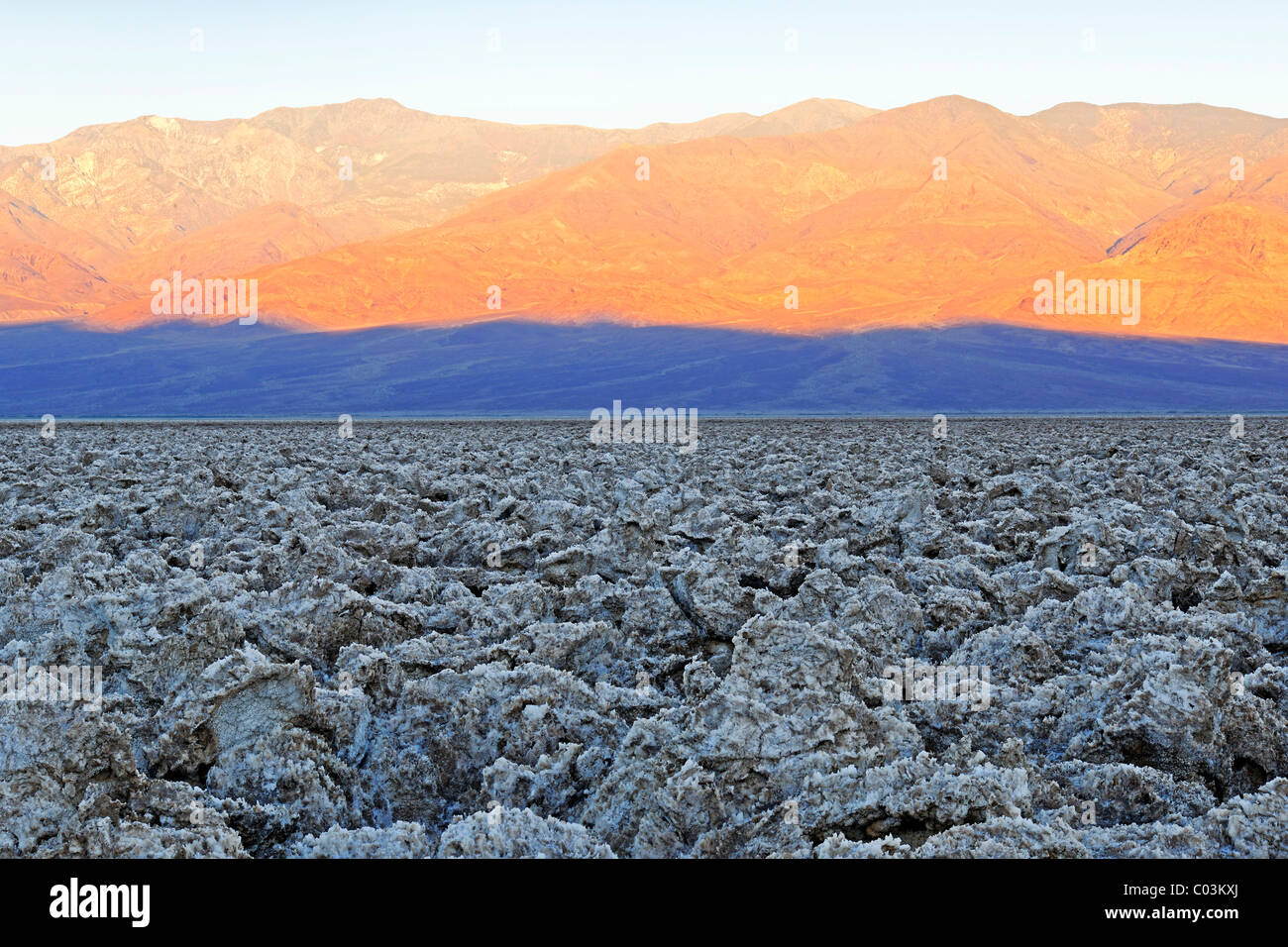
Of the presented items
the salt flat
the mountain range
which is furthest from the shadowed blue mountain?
the salt flat

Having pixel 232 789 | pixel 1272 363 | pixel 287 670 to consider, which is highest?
pixel 1272 363

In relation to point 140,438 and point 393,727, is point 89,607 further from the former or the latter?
point 140,438

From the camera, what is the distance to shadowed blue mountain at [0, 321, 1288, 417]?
3260 inches

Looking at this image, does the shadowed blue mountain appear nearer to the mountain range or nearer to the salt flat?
the mountain range

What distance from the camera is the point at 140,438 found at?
28.8m

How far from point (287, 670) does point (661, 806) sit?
58.2 inches

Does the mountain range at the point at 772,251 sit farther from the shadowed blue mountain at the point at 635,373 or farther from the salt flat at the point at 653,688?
the salt flat at the point at 653,688

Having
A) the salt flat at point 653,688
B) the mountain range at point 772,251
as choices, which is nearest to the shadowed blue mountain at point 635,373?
the mountain range at point 772,251

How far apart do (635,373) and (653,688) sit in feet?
286

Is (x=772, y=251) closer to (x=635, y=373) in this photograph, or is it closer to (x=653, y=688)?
(x=635, y=373)

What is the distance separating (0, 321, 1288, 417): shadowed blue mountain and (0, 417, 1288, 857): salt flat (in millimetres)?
69267

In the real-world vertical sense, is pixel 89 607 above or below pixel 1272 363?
below

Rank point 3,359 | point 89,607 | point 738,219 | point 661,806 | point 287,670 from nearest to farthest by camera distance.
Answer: point 661,806 → point 287,670 → point 89,607 → point 3,359 → point 738,219
